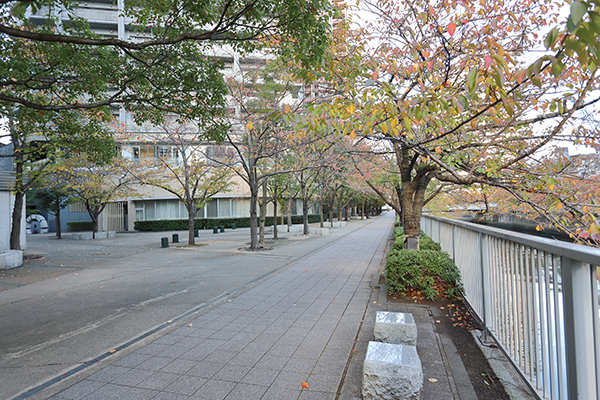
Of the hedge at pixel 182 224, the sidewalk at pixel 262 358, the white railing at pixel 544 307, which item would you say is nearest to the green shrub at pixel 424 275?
the sidewalk at pixel 262 358

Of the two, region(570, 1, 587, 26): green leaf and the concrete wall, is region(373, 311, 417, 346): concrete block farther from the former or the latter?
the concrete wall

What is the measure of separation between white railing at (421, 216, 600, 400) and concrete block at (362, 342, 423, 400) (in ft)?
3.00

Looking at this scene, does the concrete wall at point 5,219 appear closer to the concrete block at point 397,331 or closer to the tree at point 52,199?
the tree at point 52,199

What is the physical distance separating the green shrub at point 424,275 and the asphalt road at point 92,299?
3.55 metres

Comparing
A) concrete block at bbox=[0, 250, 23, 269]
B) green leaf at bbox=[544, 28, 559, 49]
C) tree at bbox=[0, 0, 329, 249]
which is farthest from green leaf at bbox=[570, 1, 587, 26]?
concrete block at bbox=[0, 250, 23, 269]

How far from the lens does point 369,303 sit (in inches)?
253

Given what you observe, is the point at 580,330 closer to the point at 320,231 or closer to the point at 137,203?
the point at 320,231

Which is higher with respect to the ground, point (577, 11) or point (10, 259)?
point (577, 11)

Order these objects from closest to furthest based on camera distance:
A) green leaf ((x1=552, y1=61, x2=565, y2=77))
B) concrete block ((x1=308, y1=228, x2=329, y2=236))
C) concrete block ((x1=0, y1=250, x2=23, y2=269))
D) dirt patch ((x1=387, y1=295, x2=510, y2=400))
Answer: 1. green leaf ((x1=552, y1=61, x2=565, y2=77))
2. dirt patch ((x1=387, y1=295, x2=510, y2=400))
3. concrete block ((x1=0, y1=250, x2=23, y2=269))
4. concrete block ((x1=308, y1=228, x2=329, y2=236))

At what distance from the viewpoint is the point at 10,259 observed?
1176 centimetres

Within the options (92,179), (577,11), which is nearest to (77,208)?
(92,179)

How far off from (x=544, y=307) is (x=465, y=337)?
2.34 m

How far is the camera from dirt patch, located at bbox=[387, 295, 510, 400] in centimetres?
325

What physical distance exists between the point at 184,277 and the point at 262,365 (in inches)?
250
